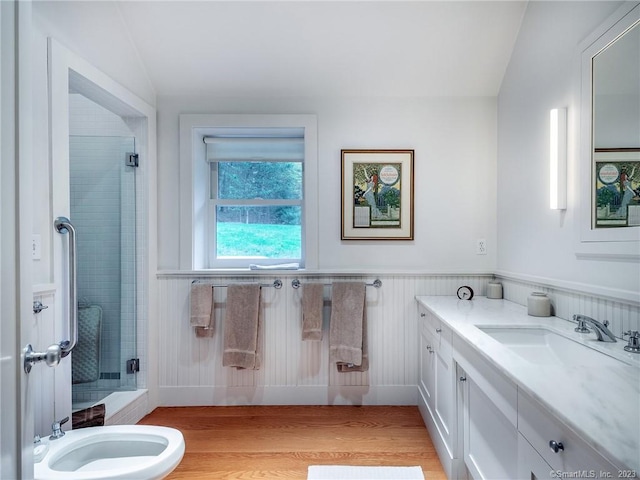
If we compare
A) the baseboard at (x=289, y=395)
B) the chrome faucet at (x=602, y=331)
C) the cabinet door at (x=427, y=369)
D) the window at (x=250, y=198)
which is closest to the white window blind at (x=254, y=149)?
the window at (x=250, y=198)

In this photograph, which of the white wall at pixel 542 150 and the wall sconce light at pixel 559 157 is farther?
the wall sconce light at pixel 559 157

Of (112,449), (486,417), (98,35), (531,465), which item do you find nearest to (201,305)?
(112,449)

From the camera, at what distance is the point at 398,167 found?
93.2 inches

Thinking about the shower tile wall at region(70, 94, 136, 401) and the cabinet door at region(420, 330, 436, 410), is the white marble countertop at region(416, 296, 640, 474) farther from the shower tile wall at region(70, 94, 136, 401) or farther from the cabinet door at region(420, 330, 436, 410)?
the shower tile wall at region(70, 94, 136, 401)

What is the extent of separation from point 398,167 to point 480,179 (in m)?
0.58

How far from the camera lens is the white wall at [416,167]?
2375 millimetres

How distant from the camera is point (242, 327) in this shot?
7.57 feet

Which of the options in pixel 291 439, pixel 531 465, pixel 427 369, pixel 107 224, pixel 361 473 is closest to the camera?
pixel 531 465

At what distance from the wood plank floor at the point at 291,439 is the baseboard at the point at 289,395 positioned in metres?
0.05

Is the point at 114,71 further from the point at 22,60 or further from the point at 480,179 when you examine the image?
the point at 480,179

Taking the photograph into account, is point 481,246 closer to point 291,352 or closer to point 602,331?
point 602,331

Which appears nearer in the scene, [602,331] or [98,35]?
[602,331]

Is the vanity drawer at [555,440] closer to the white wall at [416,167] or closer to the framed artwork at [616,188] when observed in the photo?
the framed artwork at [616,188]

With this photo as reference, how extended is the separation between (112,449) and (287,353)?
3.82 feet
